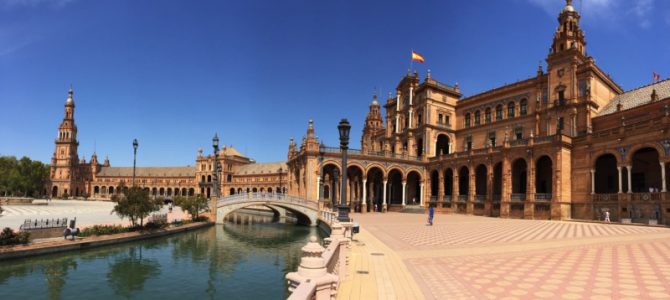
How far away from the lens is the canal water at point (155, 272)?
1362cm

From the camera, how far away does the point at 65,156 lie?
115 m

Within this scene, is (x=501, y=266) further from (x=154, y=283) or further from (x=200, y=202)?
(x=200, y=202)

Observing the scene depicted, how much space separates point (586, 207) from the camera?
32.9 metres

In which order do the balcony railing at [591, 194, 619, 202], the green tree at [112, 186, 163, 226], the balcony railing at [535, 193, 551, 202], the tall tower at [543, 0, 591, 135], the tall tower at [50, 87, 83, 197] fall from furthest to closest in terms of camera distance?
the tall tower at [50, 87, 83, 197] < the tall tower at [543, 0, 591, 135] < the balcony railing at [535, 193, 551, 202] < the balcony railing at [591, 194, 619, 202] < the green tree at [112, 186, 163, 226]

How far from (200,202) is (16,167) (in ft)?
279

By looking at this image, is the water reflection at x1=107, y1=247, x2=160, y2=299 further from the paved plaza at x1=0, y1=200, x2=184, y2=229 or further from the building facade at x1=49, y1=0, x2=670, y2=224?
the building facade at x1=49, y1=0, x2=670, y2=224

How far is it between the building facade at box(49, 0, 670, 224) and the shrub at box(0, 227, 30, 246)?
9245 millimetres

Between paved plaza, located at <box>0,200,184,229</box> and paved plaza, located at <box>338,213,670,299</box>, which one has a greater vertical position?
paved plaza, located at <box>338,213,670,299</box>

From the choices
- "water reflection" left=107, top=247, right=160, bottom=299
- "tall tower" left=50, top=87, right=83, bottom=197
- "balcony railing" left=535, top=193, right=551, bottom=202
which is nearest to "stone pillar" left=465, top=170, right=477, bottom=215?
"balcony railing" left=535, top=193, right=551, bottom=202

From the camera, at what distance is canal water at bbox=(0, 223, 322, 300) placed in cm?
1362

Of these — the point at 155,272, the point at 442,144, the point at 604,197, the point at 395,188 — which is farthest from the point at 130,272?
the point at 442,144

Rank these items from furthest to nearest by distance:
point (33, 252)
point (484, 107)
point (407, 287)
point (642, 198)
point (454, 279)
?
point (484, 107)
point (642, 198)
point (33, 252)
point (454, 279)
point (407, 287)

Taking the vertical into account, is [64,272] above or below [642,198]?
below

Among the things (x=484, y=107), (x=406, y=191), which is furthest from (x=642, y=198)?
(x=406, y=191)
